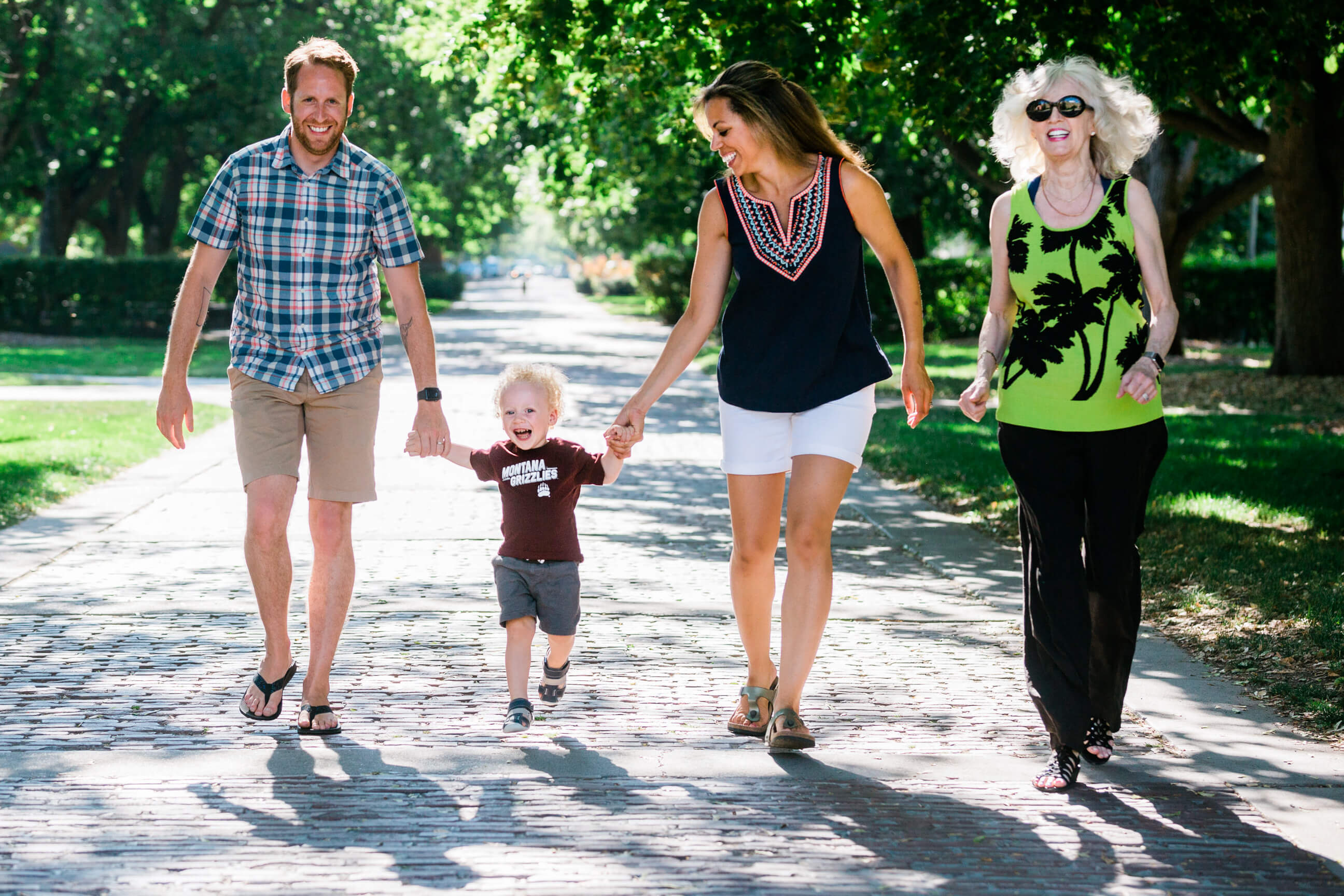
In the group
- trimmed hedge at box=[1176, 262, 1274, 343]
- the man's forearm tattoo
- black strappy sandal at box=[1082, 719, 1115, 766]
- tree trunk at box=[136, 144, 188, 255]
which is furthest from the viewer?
tree trunk at box=[136, 144, 188, 255]

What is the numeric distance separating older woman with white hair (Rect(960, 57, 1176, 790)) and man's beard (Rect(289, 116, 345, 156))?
196 centimetres

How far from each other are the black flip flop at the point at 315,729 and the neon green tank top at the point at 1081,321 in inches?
87.4

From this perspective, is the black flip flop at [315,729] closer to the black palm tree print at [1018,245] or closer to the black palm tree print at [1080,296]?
the black palm tree print at [1080,296]

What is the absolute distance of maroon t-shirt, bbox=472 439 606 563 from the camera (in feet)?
15.2

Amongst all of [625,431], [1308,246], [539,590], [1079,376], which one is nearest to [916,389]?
[1079,376]

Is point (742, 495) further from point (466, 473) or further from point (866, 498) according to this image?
point (466, 473)

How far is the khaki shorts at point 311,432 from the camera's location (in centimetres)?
449

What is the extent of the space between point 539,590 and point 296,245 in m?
1.30

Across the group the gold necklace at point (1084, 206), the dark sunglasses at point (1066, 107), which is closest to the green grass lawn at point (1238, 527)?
the gold necklace at point (1084, 206)

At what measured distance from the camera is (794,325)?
4.36 m

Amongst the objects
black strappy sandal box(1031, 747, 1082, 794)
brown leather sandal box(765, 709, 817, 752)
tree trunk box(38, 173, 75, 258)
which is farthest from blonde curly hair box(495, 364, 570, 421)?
tree trunk box(38, 173, 75, 258)

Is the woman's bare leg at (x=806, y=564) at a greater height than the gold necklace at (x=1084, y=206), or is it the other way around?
the gold necklace at (x=1084, y=206)

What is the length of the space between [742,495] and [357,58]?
2887cm

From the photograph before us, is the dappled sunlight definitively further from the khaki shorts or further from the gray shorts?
the khaki shorts
